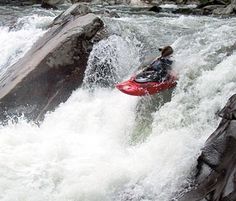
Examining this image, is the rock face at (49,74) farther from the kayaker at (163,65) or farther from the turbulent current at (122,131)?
the kayaker at (163,65)

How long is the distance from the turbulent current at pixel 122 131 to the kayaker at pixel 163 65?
0.84ft

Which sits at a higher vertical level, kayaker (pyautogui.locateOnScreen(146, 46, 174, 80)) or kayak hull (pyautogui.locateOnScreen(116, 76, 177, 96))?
kayaker (pyautogui.locateOnScreen(146, 46, 174, 80))

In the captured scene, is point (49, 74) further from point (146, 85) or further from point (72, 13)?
point (72, 13)

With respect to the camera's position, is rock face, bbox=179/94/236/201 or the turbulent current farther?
the turbulent current

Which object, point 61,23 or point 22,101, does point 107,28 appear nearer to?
point 61,23

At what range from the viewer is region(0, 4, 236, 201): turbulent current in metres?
5.82

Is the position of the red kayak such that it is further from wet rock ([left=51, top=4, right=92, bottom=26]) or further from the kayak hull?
wet rock ([left=51, top=4, right=92, bottom=26])

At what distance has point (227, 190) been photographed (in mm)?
4605

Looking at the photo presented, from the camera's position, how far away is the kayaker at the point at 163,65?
795 cm

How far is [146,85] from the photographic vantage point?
780 centimetres

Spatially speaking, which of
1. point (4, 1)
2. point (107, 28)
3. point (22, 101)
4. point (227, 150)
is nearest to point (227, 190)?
point (227, 150)

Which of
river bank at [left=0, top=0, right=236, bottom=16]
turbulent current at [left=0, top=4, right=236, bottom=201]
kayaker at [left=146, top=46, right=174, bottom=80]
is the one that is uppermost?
kayaker at [left=146, top=46, right=174, bottom=80]

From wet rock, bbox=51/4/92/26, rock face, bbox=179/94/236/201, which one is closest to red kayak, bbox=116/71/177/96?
rock face, bbox=179/94/236/201

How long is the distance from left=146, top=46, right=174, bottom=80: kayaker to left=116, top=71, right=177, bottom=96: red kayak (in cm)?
11
